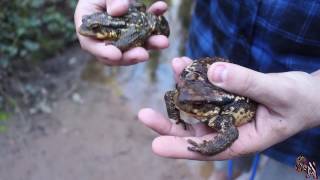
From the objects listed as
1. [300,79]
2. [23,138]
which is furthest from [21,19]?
[300,79]

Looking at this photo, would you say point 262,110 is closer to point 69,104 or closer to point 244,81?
point 244,81

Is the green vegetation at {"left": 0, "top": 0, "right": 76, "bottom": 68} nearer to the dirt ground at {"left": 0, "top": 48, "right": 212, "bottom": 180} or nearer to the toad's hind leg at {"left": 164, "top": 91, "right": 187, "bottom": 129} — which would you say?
the dirt ground at {"left": 0, "top": 48, "right": 212, "bottom": 180}

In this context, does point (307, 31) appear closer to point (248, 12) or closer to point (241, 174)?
point (248, 12)

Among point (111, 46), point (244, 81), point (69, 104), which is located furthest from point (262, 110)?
point (69, 104)

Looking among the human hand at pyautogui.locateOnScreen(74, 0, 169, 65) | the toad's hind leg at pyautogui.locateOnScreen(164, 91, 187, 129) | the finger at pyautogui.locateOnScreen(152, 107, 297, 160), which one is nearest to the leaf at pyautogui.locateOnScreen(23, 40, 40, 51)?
the human hand at pyautogui.locateOnScreen(74, 0, 169, 65)

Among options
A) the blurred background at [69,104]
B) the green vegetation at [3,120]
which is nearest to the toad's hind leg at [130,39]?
Result: the blurred background at [69,104]
